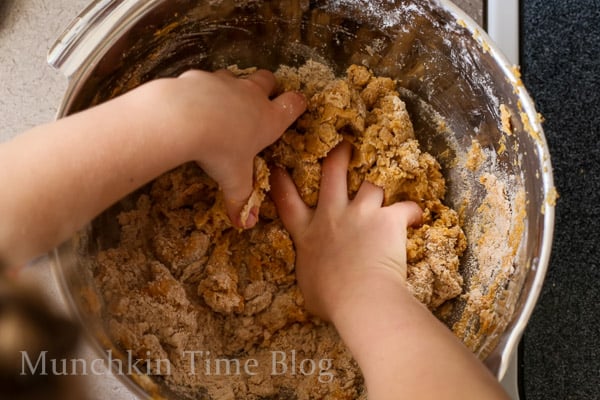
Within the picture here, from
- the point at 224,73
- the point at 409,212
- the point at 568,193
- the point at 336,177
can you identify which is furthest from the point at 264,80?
the point at 568,193

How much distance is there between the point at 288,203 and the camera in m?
0.86

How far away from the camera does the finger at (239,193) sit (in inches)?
29.6

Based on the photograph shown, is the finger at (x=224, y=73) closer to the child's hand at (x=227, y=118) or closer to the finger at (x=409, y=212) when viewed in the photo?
Result: the child's hand at (x=227, y=118)

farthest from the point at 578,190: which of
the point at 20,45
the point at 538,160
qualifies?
the point at 20,45

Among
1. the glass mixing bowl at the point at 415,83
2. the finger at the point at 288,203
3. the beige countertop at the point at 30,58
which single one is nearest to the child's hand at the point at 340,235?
the finger at the point at 288,203

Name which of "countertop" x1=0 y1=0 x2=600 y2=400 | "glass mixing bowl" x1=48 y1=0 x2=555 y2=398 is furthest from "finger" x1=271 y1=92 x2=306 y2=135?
"countertop" x1=0 y1=0 x2=600 y2=400

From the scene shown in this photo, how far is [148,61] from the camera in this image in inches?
31.0

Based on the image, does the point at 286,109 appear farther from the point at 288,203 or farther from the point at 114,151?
the point at 114,151

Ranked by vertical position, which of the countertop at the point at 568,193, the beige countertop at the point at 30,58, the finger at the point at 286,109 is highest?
the beige countertop at the point at 30,58

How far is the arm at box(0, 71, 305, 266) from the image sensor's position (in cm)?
58

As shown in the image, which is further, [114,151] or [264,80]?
[264,80]

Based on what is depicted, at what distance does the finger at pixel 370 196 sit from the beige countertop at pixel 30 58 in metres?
0.32

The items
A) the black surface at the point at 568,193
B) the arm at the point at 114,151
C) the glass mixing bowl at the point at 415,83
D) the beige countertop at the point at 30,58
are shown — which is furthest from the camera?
the black surface at the point at 568,193

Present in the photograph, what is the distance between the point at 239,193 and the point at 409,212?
0.25m
